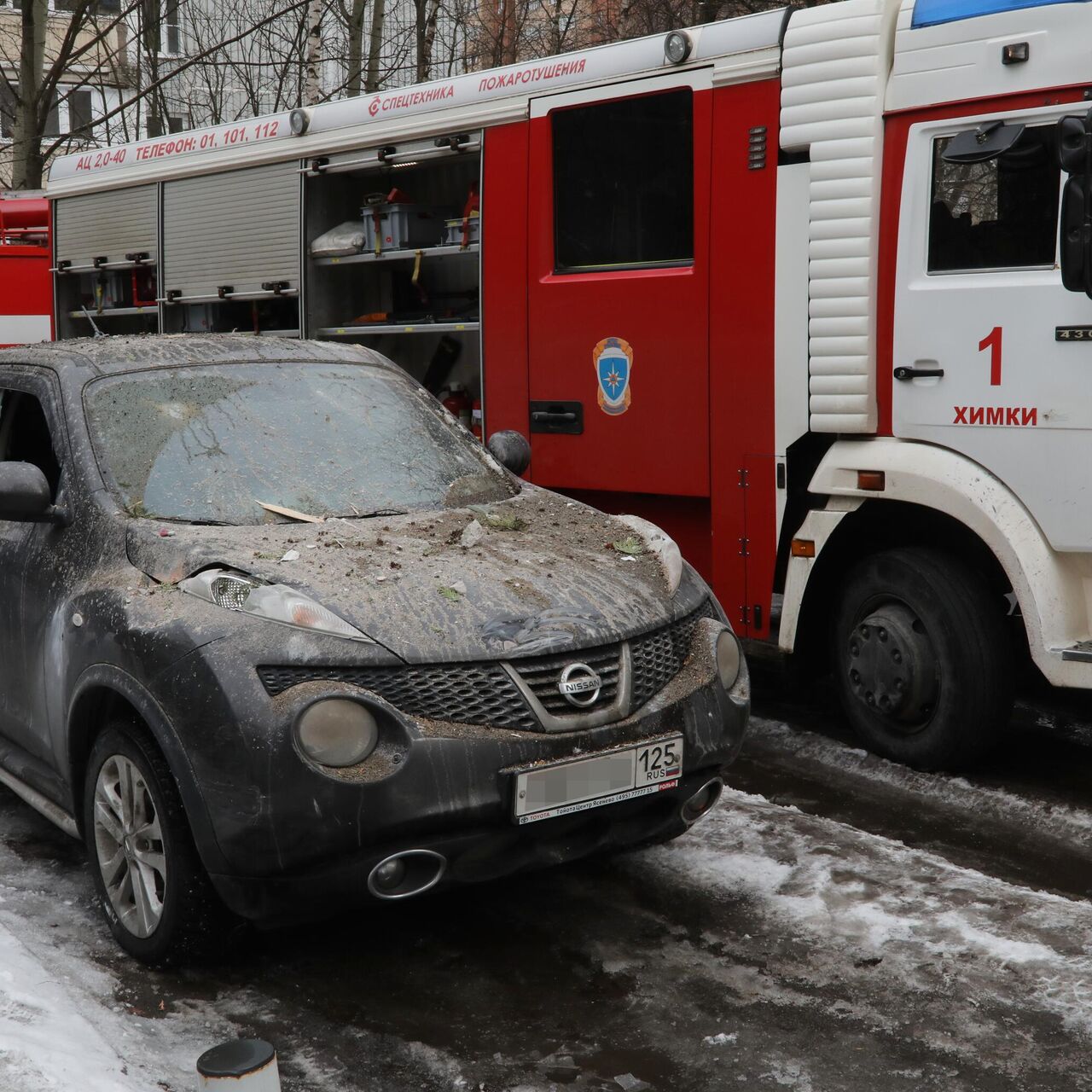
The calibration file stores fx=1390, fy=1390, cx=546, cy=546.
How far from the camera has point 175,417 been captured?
4746 mm

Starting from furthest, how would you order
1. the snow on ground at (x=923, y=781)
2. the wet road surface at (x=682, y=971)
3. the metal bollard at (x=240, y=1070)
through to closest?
the snow on ground at (x=923, y=781) → the wet road surface at (x=682, y=971) → the metal bollard at (x=240, y=1070)

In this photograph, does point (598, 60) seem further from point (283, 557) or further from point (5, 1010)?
point (5, 1010)

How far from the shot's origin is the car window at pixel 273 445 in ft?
14.8

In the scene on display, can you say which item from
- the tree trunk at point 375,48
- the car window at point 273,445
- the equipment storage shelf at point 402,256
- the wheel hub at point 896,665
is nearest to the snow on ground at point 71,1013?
the car window at point 273,445

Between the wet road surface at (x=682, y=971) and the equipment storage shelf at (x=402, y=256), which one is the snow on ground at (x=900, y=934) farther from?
the equipment storage shelf at (x=402, y=256)

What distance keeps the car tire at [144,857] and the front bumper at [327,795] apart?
0.18 m

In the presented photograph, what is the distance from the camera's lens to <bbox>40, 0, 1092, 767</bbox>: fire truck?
5301 millimetres

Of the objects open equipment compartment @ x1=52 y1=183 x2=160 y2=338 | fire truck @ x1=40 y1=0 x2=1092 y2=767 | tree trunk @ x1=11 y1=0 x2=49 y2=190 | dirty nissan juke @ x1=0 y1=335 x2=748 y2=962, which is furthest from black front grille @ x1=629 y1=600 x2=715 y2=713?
tree trunk @ x1=11 y1=0 x2=49 y2=190

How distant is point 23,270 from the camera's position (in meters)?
14.7

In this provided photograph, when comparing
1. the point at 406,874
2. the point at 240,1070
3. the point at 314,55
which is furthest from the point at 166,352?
the point at 314,55

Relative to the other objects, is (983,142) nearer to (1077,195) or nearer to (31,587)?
(1077,195)

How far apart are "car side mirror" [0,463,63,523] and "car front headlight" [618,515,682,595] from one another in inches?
75.8

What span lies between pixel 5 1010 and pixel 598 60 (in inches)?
206

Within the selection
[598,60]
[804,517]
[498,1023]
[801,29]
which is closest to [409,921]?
[498,1023]
